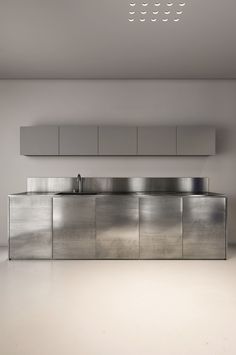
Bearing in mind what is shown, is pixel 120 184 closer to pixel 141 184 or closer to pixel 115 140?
pixel 141 184

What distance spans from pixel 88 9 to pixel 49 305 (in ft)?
9.58

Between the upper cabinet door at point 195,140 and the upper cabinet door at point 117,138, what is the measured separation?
0.77 m

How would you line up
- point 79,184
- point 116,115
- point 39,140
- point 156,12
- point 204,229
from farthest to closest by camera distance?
1. point 116,115
2. point 79,184
3. point 39,140
4. point 204,229
5. point 156,12

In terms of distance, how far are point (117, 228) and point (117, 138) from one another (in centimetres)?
151

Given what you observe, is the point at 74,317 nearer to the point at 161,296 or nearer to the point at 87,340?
the point at 87,340

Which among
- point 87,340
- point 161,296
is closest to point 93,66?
point 161,296

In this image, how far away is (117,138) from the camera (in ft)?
16.6

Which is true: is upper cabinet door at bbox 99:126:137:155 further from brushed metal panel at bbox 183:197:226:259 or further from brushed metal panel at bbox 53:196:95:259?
brushed metal panel at bbox 183:197:226:259

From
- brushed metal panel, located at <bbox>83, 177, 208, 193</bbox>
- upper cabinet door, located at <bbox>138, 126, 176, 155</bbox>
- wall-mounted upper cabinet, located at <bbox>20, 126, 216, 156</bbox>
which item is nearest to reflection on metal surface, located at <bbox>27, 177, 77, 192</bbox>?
brushed metal panel, located at <bbox>83, 177, 208, 193</bbox>

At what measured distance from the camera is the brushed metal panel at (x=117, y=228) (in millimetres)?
4453

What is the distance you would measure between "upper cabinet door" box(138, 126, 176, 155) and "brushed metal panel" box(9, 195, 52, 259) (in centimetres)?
179

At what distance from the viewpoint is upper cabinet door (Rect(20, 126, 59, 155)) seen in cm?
502

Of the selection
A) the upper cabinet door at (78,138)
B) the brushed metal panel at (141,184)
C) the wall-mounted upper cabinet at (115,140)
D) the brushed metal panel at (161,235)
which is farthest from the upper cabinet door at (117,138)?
the brushed metal panel at (161,235)

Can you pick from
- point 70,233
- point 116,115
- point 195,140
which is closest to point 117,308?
point 70,233
